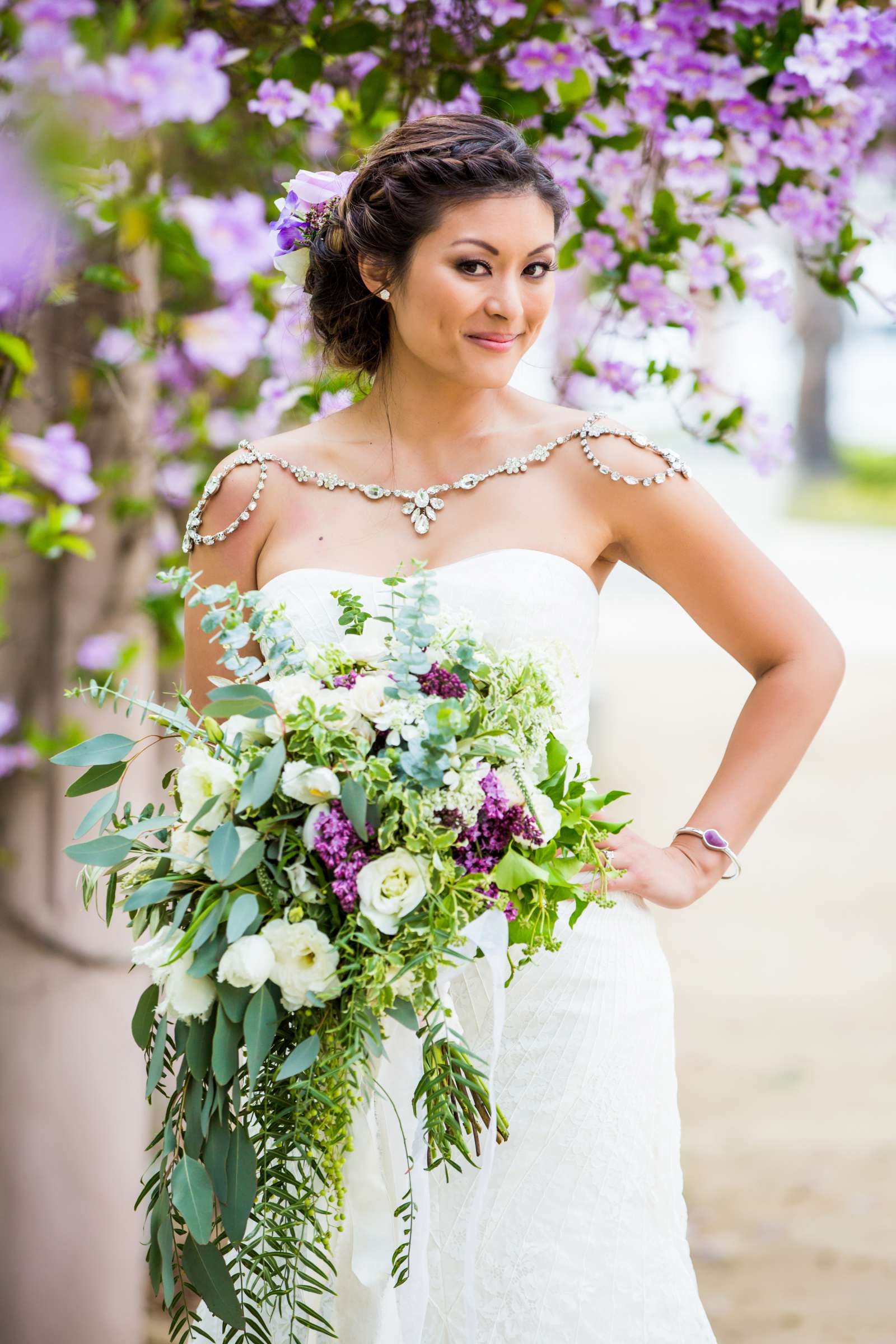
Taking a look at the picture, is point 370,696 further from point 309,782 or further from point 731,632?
point 731,632

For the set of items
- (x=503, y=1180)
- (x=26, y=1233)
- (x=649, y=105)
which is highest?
(x=649, y=105)

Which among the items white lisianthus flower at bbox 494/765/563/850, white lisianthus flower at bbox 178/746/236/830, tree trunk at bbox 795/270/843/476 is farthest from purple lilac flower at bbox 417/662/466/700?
tree trunk at bbox 795/270/843/476

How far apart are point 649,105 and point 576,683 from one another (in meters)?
1.27

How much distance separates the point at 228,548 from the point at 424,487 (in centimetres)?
36

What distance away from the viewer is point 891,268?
2861 mm

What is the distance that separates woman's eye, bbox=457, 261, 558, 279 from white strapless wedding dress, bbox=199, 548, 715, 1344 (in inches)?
17.1

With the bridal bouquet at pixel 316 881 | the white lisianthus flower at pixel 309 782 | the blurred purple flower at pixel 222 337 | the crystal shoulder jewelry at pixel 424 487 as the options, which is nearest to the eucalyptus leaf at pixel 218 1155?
the bridal bouquet at pixel 316 881

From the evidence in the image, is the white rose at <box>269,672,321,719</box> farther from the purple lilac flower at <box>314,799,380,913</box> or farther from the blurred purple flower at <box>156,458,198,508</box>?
the blurred purple flower at <box>156,458,198,508</box>

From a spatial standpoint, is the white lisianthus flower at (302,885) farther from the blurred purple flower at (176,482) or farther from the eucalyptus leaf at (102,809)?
the blurred purple flower at (176,482)

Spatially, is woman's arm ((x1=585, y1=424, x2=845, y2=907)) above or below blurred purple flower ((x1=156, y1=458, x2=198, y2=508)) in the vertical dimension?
below

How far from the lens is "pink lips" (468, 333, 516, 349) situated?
80.4 inches

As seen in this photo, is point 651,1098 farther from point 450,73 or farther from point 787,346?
point 787,346

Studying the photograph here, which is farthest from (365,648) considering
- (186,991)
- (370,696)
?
(186,991)

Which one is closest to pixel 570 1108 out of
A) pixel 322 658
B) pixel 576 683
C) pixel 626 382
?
pixel 576 683
